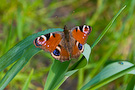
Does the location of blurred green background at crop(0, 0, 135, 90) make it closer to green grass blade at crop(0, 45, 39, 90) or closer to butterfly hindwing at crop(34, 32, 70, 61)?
butterfly hindwing at crop(34, 32, 70, 61)

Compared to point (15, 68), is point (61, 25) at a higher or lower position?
lower

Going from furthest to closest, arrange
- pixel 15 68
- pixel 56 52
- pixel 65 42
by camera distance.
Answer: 1. pixel 65 42
2. pixel 56 52
3. pixel 15 68

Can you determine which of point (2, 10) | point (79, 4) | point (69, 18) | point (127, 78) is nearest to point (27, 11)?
point (2, 10)

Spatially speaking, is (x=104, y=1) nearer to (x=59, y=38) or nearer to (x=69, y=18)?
(x=69, y=18)

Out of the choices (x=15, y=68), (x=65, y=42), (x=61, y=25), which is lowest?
(x=61, y=25)

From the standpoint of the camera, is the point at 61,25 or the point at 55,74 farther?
the point at 61,25

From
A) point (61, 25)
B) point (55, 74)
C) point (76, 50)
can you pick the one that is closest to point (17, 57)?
point (55, 74)

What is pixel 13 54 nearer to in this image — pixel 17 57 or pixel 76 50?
pixel 17 57
